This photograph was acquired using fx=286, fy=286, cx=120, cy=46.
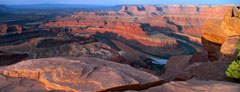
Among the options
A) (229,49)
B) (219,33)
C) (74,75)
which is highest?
(74,75)

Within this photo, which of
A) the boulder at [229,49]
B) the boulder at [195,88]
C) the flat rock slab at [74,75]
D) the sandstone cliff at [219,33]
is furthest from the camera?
the sandstone cliff at [219,33]

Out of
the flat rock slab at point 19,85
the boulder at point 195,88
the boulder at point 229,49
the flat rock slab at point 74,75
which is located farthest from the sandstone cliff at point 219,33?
the flat rock slab at point 19,85

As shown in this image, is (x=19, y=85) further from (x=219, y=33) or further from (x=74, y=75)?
(x=219, y=33)

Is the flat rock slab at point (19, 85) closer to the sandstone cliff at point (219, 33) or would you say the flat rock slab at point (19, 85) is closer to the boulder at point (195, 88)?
the boulder at point (195, 88)

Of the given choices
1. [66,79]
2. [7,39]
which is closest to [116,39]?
[7,39]

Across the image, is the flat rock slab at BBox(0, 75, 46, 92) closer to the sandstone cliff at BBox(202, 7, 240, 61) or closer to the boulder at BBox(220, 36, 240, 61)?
the boulder at BBox(220, 36, 240, 61)

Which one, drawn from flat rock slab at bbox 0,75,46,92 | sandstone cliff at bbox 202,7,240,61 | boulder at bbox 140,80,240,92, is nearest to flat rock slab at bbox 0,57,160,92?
flat rock slab at bbox 0,75,46,92

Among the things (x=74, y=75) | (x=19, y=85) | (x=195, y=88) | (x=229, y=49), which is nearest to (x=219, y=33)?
→ (x=229, y=49)

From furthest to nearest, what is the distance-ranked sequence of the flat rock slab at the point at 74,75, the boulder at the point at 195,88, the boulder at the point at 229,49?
the boulder at the point at 229,49 → the flat rock slab at the point at 74,75 → the boulder at the point at 195,88

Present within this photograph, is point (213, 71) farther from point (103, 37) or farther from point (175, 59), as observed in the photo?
point (103, 37)
